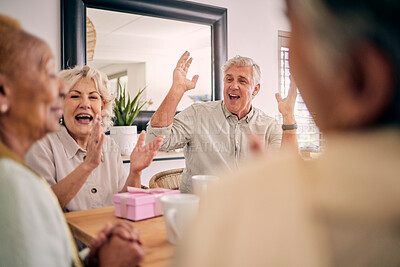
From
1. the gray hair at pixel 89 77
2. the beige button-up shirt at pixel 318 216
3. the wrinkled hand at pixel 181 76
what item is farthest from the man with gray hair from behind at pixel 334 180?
the wrinkled hand at pixel 181 76

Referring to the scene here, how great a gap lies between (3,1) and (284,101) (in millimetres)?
1663

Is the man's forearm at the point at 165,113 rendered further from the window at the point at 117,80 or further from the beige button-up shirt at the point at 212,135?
the window at the point at 117,80

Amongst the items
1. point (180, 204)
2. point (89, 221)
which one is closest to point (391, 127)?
point (180, 204)

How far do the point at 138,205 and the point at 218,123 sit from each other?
1090 millimetres

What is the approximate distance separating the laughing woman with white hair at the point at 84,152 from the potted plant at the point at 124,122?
0.74m

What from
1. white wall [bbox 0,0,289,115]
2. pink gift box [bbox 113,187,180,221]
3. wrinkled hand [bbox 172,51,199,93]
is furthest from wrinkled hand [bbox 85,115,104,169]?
white wall [bbox 0,0,289,115]

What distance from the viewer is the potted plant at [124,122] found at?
7.04 ft

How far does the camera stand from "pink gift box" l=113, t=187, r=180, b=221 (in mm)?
900

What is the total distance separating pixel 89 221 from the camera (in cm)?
Result: 93

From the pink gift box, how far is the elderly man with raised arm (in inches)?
29.9

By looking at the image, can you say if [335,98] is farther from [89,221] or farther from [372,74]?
[89,221]

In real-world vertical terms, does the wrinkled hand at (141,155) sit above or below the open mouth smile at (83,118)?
below

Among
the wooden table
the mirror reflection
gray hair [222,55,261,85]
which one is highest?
the mirror reflection

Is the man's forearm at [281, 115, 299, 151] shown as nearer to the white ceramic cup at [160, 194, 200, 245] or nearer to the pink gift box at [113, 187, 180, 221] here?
the pink gift box at [113, 187, 180, 221]
